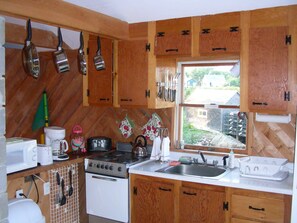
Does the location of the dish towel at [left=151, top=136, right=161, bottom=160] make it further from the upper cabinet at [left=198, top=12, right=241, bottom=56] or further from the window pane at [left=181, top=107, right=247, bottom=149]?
the upper cabinet at [left=198, top=12, right=241, bottom=56]

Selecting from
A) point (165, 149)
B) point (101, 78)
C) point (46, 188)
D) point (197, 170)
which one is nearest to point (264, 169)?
point (197, 170)

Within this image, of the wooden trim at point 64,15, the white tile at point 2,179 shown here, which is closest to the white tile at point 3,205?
the white tile at point 2,179

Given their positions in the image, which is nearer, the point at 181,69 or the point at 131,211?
the point at 131,211

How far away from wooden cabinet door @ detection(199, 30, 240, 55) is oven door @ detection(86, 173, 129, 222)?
1.52 metres

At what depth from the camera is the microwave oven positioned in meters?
3.03

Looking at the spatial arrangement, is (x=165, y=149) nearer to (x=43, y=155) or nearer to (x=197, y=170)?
(x=197, y=170)

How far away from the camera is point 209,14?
3.17 meters

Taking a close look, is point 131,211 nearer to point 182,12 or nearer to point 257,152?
point 257,152

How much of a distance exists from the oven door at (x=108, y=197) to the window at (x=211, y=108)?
0.94 meters

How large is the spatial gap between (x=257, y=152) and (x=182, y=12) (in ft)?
5.18

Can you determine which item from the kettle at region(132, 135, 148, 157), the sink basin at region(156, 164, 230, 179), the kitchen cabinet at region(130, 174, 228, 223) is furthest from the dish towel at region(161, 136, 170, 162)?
the kitchen cabinet at region(130, 174, 228, 223)

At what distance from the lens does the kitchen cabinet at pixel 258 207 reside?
2727 mm

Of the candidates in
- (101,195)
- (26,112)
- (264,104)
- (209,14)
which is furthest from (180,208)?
(26,112)

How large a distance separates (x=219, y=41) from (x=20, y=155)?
2138 millimetres
